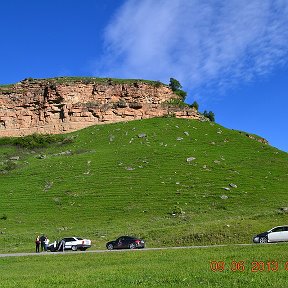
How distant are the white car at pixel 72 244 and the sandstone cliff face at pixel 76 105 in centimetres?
4905

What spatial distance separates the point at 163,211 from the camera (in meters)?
45.9

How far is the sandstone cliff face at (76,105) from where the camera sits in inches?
3324

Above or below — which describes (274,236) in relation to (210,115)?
below

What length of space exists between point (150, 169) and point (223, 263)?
40.7 m

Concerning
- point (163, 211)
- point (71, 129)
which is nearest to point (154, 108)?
A: point (71, 129)

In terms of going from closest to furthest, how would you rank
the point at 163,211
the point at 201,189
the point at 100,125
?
1. the point at 163,211
2. the point at 201,189
3. the point at 100,125

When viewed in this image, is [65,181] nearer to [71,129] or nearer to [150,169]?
[150,169]

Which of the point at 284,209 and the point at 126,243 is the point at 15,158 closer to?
the point at 126,243

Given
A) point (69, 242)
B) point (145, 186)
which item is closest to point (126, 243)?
point (69, 242)

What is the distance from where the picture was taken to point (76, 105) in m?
85.4

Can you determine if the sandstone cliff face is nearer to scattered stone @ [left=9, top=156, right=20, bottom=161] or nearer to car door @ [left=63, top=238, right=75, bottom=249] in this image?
scattered stone @ [left=9, top=156, right=20, bottom=161]
